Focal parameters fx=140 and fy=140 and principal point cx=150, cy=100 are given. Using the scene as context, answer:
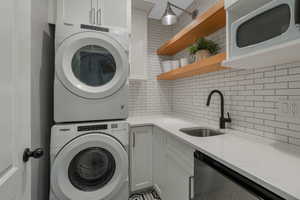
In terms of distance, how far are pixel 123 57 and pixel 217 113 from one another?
119cm

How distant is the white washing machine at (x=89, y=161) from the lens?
1.16m

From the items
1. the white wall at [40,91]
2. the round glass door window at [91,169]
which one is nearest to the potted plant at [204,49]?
the round glass door window at [91,169]

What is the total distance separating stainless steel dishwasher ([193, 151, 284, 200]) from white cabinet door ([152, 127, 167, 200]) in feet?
1.86

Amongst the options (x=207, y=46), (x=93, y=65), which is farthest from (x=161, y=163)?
(x=207, y=46)

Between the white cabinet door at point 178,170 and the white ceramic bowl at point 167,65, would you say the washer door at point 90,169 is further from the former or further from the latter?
the white ceramic bowl at point 167,65

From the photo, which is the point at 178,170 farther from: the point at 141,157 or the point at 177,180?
the point at 141,157

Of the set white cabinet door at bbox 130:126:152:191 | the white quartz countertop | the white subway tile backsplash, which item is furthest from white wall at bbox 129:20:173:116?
the white quartz countertop

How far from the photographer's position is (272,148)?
2.98 ft

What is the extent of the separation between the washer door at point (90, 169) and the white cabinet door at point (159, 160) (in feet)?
1.35

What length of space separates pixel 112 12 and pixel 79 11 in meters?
0.34

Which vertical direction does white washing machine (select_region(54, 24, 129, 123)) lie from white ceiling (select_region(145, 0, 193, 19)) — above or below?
below

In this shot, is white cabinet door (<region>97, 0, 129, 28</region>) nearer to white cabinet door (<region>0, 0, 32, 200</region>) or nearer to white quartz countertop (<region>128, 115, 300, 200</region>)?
white cabinet door (<region>0, 0, 32, 200</region>)

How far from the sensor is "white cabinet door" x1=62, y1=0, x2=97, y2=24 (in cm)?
146

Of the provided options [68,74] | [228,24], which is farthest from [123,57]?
[228,24]
